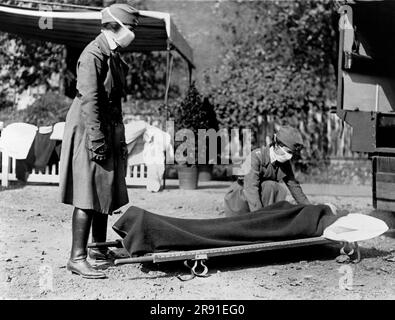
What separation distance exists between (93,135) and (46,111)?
26.6 ft

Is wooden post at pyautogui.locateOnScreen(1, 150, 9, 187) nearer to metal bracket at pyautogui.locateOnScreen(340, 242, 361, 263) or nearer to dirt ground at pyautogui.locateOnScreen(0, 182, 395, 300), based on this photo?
dirt ground at pyautogui.locateOnScreen(0, 182, 395, 300)

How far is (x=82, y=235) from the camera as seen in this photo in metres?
4.73

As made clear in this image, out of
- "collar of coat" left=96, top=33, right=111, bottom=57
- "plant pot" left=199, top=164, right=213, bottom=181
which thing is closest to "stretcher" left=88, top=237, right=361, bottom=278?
"collar of coat" left=96, top=33, right=111, bottom=57

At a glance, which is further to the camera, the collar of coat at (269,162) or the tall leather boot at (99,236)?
the collar of coat at (269,162)

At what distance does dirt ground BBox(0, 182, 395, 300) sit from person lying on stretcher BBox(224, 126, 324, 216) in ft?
2.52

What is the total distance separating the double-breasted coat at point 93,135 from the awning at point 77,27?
5561 millimetres

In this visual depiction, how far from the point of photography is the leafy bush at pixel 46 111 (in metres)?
11.9

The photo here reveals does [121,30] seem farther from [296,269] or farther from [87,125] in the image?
[296,269]

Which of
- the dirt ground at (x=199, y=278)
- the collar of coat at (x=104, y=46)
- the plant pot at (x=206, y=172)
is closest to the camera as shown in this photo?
the dirt ground at (x=199, y=278)

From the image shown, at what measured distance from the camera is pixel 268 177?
6.31m

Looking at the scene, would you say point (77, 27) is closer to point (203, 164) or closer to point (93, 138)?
point (203, 164)

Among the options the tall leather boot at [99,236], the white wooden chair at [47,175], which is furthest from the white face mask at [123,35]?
the white wooden chair at [47,175]

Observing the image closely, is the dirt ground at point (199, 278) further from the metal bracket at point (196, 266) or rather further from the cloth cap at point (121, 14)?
the cloth cap at point (121, 14)

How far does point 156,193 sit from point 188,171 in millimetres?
814
